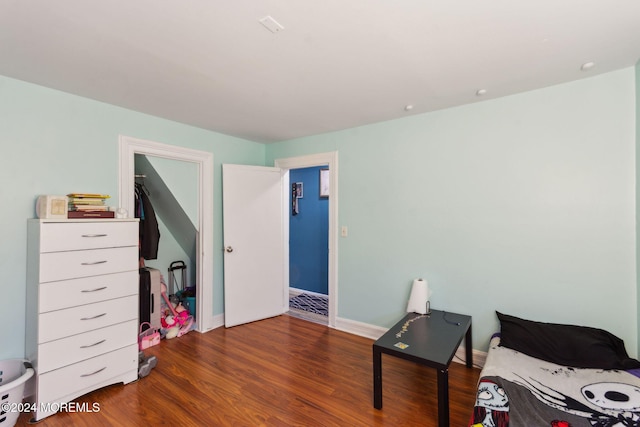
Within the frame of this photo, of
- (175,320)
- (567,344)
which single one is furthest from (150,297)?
(567,344)

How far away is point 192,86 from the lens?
2186mm

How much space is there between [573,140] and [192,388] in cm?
338

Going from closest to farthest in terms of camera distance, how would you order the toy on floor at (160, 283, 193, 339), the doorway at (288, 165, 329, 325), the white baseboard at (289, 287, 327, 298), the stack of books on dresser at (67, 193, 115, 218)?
the stack of books on dresser at (67, 193, 115, 218), the toy on floor at (160, 283, 193, 339), the doorway at (288, 165, 329, 325), the white baseboard at (289, 287, 327, 298)

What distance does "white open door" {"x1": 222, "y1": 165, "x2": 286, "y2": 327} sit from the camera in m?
3.40

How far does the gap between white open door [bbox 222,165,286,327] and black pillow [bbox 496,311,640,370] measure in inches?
99.7

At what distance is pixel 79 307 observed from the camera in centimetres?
205

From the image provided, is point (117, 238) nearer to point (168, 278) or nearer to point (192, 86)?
point (192, 86)

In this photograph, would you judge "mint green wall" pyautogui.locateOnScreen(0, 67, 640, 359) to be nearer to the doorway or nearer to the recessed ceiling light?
the recessed ceiling light

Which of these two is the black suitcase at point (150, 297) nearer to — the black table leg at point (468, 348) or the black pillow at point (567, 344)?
the black table leg at point (468, 348)

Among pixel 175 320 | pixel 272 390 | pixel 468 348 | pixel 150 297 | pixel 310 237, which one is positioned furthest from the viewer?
pixel 310 237

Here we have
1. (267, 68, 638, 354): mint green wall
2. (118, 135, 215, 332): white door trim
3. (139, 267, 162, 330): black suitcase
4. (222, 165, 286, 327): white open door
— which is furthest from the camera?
(222, 165, 286, 327): white open door

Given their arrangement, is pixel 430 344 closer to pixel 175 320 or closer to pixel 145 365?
pixel 145 365

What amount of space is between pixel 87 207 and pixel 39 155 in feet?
1.73

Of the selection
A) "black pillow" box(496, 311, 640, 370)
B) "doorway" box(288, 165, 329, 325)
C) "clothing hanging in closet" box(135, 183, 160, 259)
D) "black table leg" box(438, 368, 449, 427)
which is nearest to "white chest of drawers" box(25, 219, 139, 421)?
"clothing hanging in closet" box(135, 183, 160, 259)
